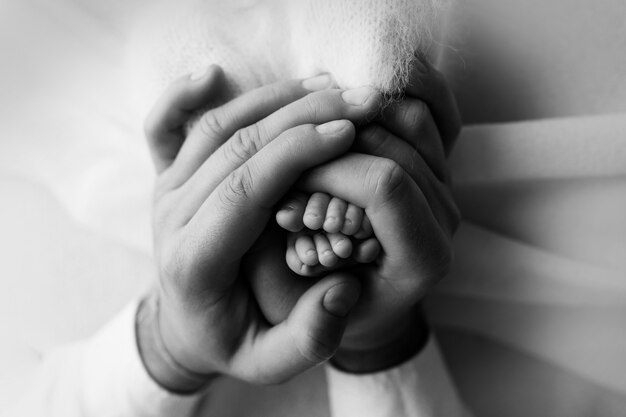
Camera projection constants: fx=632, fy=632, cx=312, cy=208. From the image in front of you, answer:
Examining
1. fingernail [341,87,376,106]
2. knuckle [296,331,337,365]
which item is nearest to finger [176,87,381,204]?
fingernail [341,87,376,106]

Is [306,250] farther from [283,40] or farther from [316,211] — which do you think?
[283,40]

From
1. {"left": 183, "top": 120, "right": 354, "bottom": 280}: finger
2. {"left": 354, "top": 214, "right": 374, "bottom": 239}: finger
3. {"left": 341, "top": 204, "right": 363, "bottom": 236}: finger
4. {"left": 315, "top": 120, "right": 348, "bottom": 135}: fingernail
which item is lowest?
{"left": 354, "top": 214, "right": 374, "bottom": 239}: finger

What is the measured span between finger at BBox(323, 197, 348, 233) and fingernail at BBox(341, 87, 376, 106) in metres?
0.06

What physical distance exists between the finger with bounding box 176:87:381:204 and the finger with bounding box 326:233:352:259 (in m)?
0.07

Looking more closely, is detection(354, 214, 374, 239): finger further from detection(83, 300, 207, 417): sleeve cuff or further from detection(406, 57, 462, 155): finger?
detection(83, 300, 207, 417): sleeve cuff

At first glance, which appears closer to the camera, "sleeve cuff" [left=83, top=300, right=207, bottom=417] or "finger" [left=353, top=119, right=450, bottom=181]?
"finger" [left=353, top=119, right=450, bottom=181]

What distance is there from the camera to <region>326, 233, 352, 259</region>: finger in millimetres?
344

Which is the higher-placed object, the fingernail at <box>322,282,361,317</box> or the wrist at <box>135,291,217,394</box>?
the fingernail at <box>322,282,361,317</box>

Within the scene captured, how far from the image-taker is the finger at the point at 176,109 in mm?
396

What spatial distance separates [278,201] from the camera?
1.20ft

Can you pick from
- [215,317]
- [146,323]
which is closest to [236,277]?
[215,317]

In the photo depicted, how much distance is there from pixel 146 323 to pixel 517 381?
0.30 metres

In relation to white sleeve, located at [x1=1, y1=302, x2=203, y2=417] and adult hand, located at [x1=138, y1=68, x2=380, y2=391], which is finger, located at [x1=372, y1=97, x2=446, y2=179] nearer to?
adult hand, located at [x1=138, y1=68, x2=380, y2=391]

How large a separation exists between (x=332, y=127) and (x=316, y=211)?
0.05m
